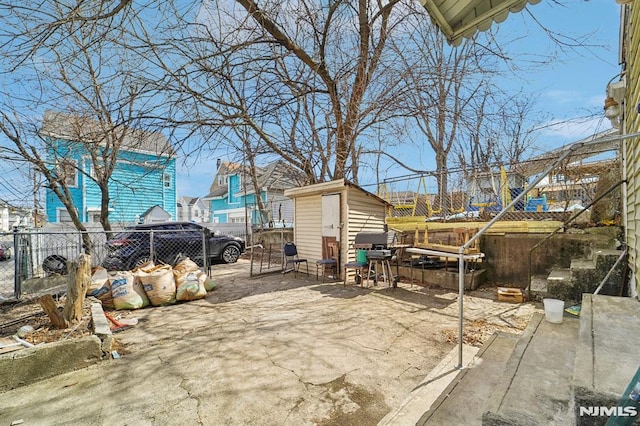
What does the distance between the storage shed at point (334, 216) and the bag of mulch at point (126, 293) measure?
4.03 metres

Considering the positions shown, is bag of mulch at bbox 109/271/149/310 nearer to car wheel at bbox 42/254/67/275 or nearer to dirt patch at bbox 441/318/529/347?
car wheel at bbox 42/254/67/275

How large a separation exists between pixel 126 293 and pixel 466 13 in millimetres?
6221

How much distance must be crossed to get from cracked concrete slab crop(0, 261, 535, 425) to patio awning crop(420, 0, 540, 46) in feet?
11.5

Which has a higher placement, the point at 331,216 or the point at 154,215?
the point at 154,215

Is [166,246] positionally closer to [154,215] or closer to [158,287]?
[158,287]

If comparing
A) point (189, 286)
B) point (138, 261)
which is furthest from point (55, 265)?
point (189, 286)

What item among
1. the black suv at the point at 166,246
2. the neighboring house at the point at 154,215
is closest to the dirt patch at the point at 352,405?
the black suv at the point at 166,246

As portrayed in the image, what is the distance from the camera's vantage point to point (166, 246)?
8711mm

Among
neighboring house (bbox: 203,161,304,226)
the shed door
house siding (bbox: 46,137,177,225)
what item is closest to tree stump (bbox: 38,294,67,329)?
the shed door

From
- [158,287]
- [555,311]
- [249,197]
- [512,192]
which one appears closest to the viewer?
[555,311]

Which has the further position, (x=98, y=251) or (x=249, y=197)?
(x=249, y=197)

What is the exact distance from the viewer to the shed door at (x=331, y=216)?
283 inches

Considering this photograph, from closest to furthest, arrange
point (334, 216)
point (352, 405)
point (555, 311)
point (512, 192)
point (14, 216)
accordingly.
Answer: point (352, 405) → point (555, 311) → point (334, 216) → point (512, 192) → point (14, 216)
